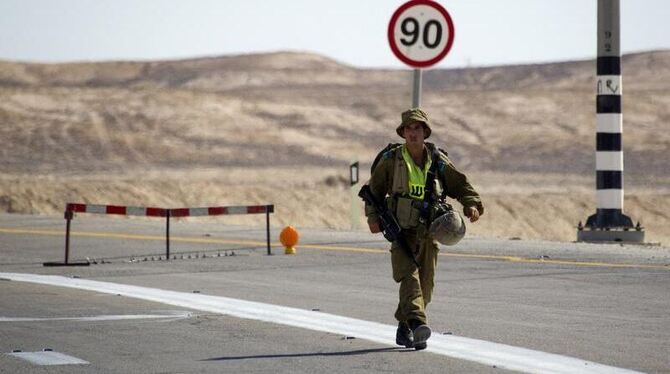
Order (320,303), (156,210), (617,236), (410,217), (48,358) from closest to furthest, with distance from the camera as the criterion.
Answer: (48,358) < (410,217) < (320,303) < (156,210) < (617,236)

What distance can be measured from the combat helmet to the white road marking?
8.22 ft

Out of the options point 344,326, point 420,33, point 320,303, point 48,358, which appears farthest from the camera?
point 420,33

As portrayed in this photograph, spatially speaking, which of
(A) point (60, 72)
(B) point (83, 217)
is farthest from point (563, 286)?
(A) point (60, 72)

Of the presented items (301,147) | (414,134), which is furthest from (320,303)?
(301,147)

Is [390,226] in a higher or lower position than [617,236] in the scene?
lower

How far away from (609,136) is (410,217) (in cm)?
1481

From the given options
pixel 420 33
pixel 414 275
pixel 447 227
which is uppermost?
pixel 420 33

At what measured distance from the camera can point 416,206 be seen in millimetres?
11438

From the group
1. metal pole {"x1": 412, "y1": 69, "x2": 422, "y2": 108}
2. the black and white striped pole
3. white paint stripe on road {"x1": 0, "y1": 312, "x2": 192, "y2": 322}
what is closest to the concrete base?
the black and white striped pole

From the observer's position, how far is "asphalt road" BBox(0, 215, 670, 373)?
1103cm

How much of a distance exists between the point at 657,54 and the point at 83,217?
319 ft

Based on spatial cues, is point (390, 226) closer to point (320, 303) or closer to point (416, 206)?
point (416, 206)

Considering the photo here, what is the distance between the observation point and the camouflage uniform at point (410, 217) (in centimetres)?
1145

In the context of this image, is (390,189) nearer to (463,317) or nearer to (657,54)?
(463,317)
